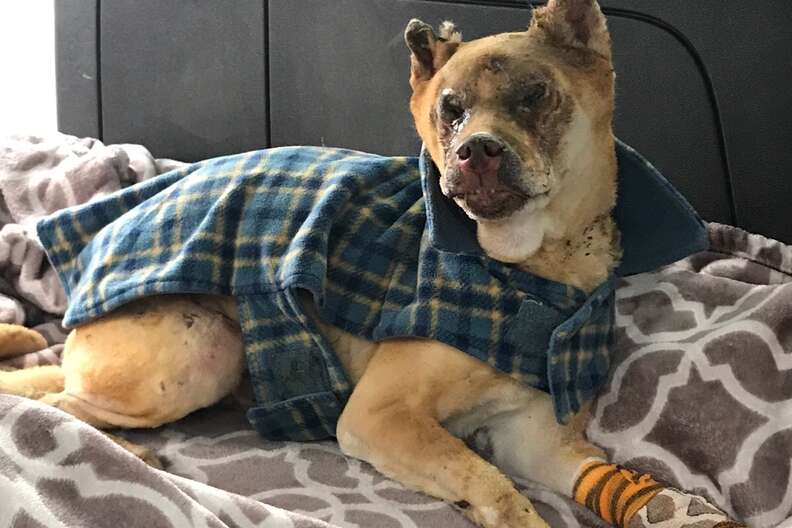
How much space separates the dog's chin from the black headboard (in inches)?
24.0

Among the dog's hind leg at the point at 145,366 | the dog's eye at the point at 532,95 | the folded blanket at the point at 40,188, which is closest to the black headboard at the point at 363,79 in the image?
the folded blanket at the point at 40,188

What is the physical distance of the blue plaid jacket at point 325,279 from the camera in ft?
4.23

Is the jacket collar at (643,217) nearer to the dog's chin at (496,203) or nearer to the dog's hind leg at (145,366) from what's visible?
the dog's chin at (496,203)

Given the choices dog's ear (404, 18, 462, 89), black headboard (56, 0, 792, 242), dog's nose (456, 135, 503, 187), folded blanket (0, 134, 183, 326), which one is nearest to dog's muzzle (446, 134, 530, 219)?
dog's nose (456, 135, 503, 187)

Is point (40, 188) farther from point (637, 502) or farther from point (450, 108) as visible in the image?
point (637, 502)

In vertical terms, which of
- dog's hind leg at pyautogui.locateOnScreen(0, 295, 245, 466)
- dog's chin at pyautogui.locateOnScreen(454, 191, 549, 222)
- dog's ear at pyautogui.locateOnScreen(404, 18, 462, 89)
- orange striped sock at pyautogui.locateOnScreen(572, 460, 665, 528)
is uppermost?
dog's ear at pyautogui.locateOnScreen(404, 18, 462, 89)

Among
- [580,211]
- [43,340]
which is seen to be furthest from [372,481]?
[43,340]

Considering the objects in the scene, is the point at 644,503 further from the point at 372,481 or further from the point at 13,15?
the point at 13,15

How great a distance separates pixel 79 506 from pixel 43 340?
71cm

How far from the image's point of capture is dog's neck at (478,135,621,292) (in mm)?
1282

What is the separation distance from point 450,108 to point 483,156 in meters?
0.14

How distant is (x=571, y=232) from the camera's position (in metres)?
1.33

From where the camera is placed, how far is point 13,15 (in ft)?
8.92

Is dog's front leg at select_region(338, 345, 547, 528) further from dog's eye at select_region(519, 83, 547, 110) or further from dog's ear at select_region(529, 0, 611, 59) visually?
dog's ear at select_region(529, 0, 611, 59)
